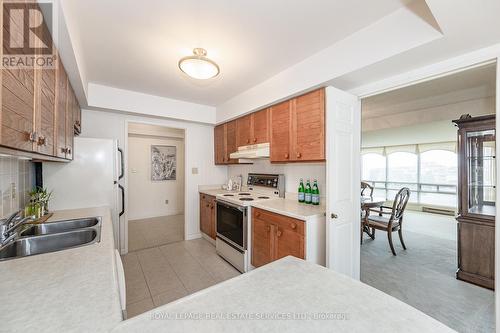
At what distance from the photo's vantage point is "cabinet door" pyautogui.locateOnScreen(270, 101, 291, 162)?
2.41 meters

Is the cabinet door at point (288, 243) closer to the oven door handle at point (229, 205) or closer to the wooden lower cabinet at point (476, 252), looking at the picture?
the oven door handle at point (229, 205)

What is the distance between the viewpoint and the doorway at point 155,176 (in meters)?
5.05

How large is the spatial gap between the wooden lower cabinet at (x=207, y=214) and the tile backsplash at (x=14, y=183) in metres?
2.09

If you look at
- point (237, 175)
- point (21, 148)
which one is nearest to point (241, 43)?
point (21, 148)

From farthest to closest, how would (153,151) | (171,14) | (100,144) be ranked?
(153,151) < (100,144) < (171,14)

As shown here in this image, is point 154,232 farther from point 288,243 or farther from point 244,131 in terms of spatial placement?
point 288,243

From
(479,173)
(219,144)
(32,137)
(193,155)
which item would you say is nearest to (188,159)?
(193,155)

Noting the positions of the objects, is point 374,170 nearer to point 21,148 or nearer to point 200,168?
point 200,168

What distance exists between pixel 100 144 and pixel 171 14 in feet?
5.89

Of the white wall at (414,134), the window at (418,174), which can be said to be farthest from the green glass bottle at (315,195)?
the window at (418,174)

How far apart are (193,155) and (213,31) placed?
8.01ft

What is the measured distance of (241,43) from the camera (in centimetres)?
186

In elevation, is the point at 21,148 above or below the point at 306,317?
above

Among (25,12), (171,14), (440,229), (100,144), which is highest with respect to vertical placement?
(171,14)
